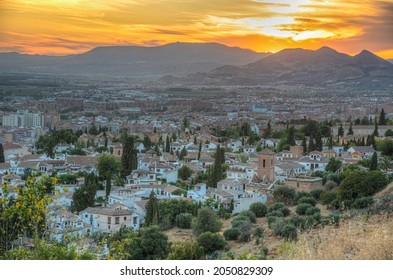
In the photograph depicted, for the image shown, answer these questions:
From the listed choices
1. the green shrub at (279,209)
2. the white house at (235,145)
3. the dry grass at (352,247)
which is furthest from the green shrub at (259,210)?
the white house at (235,145)

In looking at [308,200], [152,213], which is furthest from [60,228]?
[308,200]

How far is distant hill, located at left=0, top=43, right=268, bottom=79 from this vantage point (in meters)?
6.72

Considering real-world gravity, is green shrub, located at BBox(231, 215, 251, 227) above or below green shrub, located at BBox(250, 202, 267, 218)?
above

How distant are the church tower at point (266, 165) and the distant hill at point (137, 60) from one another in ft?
13.9

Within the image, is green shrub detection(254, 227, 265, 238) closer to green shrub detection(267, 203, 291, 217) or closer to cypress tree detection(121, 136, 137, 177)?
green shrub detection(267, 203, 291, 217)

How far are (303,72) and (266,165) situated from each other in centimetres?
458

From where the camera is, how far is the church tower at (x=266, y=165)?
48.0ft

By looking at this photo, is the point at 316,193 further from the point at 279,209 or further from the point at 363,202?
the point at 363,202

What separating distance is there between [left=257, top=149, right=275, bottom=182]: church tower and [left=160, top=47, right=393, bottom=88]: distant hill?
251 centimetres

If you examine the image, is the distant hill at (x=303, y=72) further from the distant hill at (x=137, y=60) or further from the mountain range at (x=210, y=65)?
the distant hill at (x=137, y=60)

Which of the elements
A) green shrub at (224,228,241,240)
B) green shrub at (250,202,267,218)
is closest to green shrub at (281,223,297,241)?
green shrub at (224,228,241,240)

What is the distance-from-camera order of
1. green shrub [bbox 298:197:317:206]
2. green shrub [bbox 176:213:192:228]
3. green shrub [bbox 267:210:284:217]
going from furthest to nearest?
1. green shrub [bbox 176:213:192:228]
2. green shrub [bbox 298:197:317:206]
3. green shrub [bbox 267:210:284:217]

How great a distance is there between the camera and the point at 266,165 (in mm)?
14766
